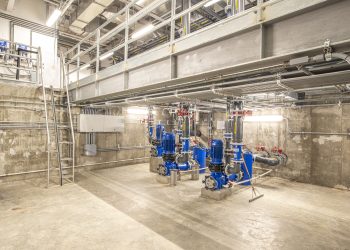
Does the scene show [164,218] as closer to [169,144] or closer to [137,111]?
[169,144]

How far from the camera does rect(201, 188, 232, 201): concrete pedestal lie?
4.86m

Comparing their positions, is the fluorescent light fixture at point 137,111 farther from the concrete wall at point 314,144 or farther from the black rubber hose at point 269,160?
the black rubber hose at point 269,160

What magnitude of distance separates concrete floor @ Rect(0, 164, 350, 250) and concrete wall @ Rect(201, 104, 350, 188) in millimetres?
558

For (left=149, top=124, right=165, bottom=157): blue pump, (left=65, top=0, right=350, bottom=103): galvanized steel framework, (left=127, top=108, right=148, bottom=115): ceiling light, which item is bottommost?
(left=149, top=124, right=165, bottom=157): blue pump

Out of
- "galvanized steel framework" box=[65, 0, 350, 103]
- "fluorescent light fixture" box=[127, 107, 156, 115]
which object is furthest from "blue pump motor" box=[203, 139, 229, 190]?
"fluorescent light fixture" box=[127, 107, 156, 115]

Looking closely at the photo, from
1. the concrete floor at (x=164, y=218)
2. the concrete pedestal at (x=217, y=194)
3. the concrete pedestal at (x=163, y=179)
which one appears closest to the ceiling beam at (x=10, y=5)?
the concrete floor at (x=164, y=218)

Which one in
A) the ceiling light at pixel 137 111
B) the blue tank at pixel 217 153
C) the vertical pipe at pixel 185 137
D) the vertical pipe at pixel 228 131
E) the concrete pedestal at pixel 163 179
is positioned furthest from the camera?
the ceiling light at pixel 137 111

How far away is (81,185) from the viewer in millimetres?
5836

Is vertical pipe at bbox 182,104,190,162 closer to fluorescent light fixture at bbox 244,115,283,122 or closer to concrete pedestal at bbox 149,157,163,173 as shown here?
concrete pedestal at bbox 149,157,163,173

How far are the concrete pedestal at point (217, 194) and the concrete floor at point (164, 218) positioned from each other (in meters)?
0.19

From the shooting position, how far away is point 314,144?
21.2 ft

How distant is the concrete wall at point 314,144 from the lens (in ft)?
19.5

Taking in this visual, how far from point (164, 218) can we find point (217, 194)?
1.56 metres

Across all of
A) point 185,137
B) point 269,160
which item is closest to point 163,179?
point 185,137
